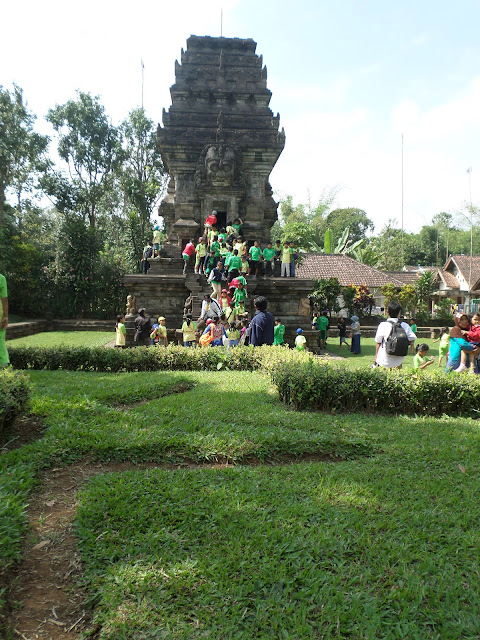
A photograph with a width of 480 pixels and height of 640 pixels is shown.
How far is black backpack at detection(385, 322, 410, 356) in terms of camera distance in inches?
236

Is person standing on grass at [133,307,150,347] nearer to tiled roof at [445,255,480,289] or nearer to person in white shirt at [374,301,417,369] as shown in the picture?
person in white shirt at [374,301,417,369]

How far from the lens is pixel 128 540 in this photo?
2.61 m

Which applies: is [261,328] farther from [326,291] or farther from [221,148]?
[326,291]

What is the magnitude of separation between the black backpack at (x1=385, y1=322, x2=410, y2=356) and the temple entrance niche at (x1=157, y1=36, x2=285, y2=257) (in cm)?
1062

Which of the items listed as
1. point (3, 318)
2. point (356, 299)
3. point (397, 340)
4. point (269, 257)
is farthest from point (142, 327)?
point (356, 299)

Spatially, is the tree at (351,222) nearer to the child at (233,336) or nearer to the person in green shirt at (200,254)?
the person in green shirt at (200,254)

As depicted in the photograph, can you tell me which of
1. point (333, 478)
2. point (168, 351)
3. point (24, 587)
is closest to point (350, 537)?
point (333, 478)

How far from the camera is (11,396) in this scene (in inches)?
162

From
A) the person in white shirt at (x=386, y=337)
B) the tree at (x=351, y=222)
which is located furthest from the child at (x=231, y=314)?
the tree at (x=351, y=222)

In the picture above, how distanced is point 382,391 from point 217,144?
12.6 metres

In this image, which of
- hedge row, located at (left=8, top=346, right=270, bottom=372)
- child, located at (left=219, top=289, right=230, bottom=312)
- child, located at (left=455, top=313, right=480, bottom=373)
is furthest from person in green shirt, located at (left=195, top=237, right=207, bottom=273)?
child, located at (left=455, top=313, right=480, bottom=373)

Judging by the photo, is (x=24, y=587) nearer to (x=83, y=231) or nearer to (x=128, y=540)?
(x=128, y=540)

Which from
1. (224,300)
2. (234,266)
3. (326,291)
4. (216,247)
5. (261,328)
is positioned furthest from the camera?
(326,291)

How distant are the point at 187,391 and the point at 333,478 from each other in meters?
3.38
